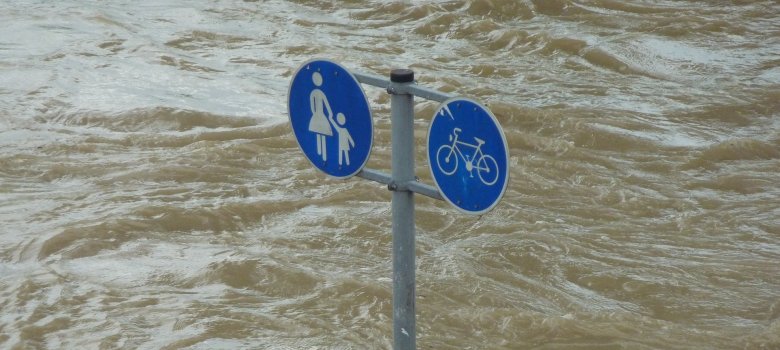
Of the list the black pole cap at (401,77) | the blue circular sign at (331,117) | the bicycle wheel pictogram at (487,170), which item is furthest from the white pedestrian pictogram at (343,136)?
the bicycle wheel pictogram at (487,170)

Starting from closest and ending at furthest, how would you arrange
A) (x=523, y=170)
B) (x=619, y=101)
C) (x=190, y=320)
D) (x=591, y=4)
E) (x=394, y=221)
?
1. (x=394, y=221)
2. (x=190, y=320)
3. (x=523, y=170)
4. (x=619, y=101)
5. (x=591, y=4)

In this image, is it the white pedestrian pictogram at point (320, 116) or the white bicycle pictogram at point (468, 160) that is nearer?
the white bicycle pictogram at point (468, 160)

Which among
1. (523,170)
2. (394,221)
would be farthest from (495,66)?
(394,221)

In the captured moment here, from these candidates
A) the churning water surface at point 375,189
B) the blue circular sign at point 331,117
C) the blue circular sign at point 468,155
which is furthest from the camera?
the churning water surface at point 375,189

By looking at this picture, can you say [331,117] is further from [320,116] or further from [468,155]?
[468,155]

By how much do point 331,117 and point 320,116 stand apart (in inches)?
1.4

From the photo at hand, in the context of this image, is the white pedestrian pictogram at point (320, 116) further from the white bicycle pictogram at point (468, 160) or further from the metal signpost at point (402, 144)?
the white bicycle pictogram at point (468, 160)

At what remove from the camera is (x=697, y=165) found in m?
6.85

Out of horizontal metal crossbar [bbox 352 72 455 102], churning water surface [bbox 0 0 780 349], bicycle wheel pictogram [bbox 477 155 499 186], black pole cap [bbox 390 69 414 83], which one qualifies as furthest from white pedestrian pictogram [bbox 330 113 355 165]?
churning water surface [bbox 0 0 780 349]

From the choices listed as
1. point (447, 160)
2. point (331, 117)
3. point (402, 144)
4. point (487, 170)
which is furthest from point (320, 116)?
point (487, 170)

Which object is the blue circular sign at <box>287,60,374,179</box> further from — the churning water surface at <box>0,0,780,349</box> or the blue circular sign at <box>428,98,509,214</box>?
the churning water surface at <box>0,0,780,349</box>

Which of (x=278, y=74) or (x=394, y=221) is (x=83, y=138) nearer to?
(x=278, y=74)

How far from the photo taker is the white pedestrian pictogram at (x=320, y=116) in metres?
2.69

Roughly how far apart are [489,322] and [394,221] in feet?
7.65
